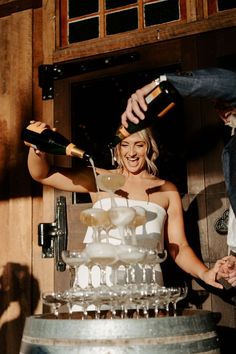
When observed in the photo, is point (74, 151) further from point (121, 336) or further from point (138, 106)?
point (121, 336)

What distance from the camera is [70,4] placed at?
3.27m

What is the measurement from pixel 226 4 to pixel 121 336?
199 centimetres

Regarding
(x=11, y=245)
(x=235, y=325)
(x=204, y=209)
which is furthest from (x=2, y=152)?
(x=235, y=325)

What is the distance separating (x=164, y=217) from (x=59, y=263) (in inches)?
25.2

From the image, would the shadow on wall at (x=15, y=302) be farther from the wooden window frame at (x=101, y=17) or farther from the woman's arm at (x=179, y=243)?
the wooden window frame at (x=101, y=17)

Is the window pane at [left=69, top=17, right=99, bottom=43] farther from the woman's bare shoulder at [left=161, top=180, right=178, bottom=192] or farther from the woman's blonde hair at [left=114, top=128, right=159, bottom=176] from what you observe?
the woman's bare shoulder at [left=161, top=180, right=178, bottom=192]

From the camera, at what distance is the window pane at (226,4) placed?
285cm

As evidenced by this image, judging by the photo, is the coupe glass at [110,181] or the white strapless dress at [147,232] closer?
the coupe glass at [110,181]

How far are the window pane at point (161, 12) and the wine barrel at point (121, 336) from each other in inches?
73.8

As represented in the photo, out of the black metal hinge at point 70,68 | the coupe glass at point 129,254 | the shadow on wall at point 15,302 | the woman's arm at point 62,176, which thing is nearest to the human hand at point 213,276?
the coupe glass at point 129,254

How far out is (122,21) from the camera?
3.11 meters

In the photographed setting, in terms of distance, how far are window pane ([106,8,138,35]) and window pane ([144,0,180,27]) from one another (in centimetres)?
7

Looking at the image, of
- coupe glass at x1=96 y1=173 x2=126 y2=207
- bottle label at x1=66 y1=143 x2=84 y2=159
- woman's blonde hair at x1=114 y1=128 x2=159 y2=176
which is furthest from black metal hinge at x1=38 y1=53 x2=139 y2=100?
coupe glass at x1=96 y1=173 x2=126 y2=207

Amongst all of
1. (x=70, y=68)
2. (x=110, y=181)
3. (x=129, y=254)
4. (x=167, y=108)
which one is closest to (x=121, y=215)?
(x=129, y=254)
